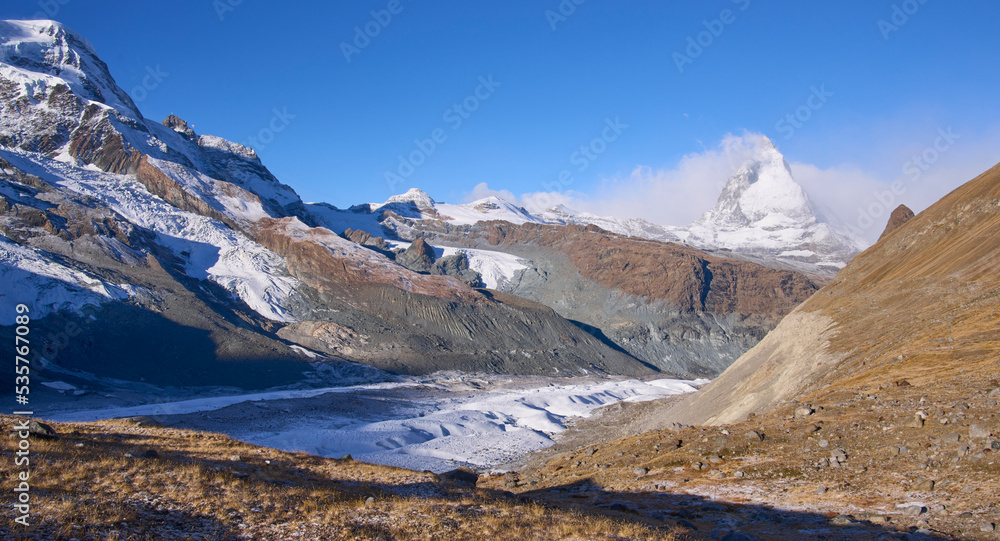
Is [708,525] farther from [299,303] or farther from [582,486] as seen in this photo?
[299,303]

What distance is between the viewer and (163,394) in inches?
2191

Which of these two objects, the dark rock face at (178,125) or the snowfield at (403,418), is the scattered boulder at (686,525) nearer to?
the snowfield at (403,418)

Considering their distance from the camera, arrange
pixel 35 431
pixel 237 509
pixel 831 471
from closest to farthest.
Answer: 1. pixel 237 509
2. pixel 831 471
3. pixel 35 431

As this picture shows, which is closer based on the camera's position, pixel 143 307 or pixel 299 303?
pixel 143 307

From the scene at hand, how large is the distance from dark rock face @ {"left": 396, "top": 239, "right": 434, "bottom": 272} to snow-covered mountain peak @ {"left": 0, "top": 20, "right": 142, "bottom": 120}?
69.8m

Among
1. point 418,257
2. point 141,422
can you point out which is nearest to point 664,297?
point 418,257

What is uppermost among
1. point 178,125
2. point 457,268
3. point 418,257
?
point 178,125

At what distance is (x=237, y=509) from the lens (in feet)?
29.4

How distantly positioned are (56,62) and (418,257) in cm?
9323

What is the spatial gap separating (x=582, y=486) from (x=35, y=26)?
175 metres

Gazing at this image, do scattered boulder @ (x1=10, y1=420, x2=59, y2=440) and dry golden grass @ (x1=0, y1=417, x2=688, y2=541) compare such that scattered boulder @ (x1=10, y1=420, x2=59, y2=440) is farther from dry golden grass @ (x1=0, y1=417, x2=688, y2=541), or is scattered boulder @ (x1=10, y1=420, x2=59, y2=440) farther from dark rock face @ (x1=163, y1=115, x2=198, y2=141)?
dark rock face @ (x1=163, y1=115, x2=198, y2=141)

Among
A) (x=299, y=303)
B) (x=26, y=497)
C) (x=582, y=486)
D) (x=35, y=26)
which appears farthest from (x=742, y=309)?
(x=35, y=26)

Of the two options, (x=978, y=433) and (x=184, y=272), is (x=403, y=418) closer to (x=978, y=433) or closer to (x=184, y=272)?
(x=978, y=433)

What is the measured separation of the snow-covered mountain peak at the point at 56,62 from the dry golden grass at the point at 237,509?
135990mm
